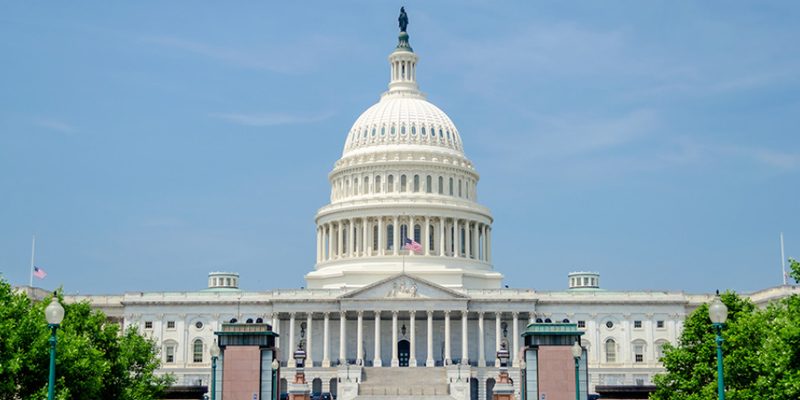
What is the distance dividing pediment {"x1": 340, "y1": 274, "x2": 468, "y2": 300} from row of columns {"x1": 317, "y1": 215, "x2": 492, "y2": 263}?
10.9 meters

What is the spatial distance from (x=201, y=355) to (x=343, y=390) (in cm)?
2869

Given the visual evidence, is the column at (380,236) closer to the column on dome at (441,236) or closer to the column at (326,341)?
the column on dome at (441,236)

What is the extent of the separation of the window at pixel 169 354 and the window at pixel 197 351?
2.58 metres

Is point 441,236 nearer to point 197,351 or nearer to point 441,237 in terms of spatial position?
point 441,237

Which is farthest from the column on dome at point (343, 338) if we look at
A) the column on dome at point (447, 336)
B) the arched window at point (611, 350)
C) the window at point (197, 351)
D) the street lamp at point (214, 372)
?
the street lamp at point (214, 372)

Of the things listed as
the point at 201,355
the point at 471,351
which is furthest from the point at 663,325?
the point at 201,355

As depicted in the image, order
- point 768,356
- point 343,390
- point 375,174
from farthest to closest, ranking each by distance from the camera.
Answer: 1. point 375,174
2. point 343,390
3. point 768,356

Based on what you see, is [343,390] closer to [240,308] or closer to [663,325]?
[240,308]

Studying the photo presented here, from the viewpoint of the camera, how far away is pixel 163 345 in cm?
14262

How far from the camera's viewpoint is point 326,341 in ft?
456

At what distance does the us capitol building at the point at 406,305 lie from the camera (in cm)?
13838

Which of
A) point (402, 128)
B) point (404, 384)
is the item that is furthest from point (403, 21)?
point (404, 384)

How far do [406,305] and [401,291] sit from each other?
1845 mm

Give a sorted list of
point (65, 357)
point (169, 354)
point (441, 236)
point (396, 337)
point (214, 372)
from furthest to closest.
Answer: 1. point (441, 236)
2. point (169, 354)
3. point (396, 337)
4. point (65, 357)
5. point (214, 372)
